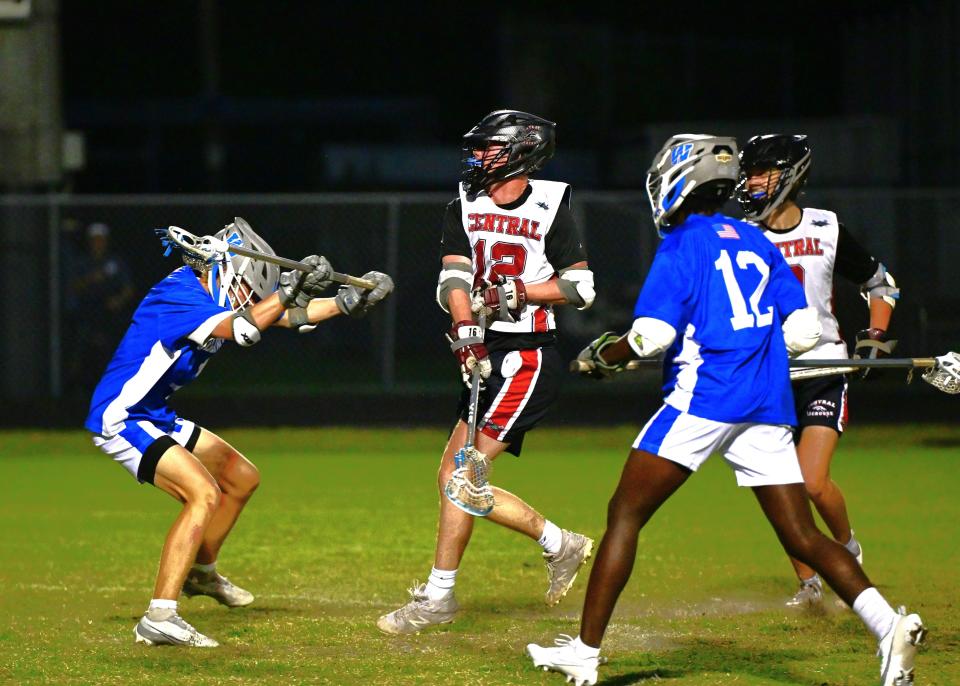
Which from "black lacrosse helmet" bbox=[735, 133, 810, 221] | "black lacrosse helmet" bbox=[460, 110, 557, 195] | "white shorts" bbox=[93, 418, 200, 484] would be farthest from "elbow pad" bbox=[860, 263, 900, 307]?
"white shorts" bbox=[93, 418, 200, 484]

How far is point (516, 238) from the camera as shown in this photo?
729 centimetres

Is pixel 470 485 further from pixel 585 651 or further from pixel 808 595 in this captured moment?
pixel 808 595

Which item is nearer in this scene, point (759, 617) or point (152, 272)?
point (759, 617)

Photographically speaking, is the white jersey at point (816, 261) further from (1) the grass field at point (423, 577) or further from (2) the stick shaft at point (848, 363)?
(1) the grass field at point (423, 577)

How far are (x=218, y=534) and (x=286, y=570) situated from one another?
1.29 metres

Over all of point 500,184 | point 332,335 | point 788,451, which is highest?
point 500,184

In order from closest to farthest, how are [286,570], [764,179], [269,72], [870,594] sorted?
[870,594] < [764,179] < [286,570] < [269,72]

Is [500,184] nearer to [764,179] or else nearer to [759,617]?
[764,179]

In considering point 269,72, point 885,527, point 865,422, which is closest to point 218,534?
point 885,527

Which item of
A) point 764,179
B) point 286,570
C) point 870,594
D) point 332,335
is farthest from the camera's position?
point 332,335

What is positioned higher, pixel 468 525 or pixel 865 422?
pixel 468 525

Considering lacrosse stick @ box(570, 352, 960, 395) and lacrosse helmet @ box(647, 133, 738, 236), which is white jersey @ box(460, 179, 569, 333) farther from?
lacrosse helmet @ box(647, 133, 738, 236)

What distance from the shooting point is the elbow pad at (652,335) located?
577cm

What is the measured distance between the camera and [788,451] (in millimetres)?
6012
